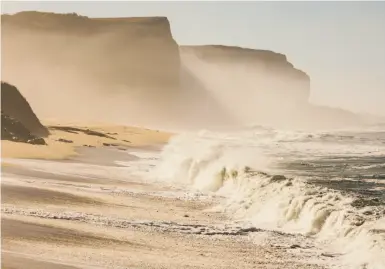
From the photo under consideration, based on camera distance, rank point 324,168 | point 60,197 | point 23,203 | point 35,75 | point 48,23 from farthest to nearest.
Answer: point 48,23 → point 35,75 → point 324,168 → point 60,197 → point 23,203

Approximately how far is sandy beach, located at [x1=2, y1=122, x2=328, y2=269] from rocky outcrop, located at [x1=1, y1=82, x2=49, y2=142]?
1280 centimetres

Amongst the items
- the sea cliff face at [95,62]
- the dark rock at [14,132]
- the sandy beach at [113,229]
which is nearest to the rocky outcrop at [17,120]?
the dark rock at [14,132]

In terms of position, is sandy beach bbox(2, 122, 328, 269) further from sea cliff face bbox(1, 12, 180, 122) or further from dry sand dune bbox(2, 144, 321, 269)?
sea cliff face bbox(1, 12, 180, 122)

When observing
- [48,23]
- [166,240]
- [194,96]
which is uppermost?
[48,23]

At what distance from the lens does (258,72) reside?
618 feet

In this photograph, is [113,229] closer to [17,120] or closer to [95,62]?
[17,120]

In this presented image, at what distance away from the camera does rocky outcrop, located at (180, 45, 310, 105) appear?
599ft

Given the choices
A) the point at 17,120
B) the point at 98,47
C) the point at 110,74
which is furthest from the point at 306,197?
the point at 98,47

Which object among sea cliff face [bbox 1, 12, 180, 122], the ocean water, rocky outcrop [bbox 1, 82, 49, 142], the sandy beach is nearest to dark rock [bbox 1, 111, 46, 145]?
rocky outcrop [bbox 1, 82, 49, 142]

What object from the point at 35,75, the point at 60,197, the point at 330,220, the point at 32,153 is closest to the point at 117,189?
the point at 60,197

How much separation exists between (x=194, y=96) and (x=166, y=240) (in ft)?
457

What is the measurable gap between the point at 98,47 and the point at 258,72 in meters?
59.0

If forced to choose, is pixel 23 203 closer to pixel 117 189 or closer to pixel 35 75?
pixel 117 189

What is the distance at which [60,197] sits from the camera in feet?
51.3
